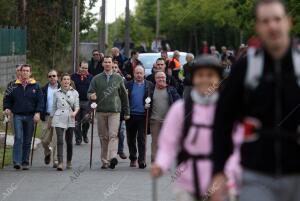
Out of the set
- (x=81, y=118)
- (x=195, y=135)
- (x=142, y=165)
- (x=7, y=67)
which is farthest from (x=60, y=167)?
(x=7, y=67)

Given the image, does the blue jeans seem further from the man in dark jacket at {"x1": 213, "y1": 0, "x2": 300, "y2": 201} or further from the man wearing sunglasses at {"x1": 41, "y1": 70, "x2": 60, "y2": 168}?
the man in dark jacket at {"x1": 213, "y1": 0, "x2": 300, "y2": 201}

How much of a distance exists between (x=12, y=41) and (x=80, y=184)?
21.2m

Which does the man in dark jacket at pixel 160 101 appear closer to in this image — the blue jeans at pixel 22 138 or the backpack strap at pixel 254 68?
the blue jeans at pixel 22 138

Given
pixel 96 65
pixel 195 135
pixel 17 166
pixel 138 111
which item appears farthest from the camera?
pixel 96 65

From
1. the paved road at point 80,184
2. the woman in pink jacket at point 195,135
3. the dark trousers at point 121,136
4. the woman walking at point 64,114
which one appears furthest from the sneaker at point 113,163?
the woman in pink jacket at point 195,135

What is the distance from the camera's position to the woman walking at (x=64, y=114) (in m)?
18.2

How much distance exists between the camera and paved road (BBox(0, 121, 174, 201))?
47.1ft

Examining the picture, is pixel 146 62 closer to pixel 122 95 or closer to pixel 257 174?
pixel 122 95

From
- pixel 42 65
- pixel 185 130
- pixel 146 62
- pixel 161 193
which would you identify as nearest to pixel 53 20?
pixel 42 65

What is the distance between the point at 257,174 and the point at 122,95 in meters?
12.2

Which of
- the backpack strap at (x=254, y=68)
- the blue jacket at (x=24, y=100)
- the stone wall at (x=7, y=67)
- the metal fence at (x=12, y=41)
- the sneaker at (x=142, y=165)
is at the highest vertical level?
the backpack strap at (x=254, y=68)

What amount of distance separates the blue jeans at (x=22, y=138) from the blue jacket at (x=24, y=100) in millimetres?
123

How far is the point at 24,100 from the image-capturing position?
1795 cm

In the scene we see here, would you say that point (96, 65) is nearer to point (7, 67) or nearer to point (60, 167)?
point (60, 167)
